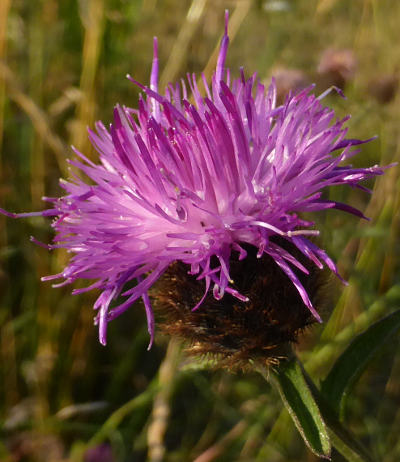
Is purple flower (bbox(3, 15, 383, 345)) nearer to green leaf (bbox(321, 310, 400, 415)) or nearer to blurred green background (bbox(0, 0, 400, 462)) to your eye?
green leaf (bbox(321, 310, 400, 415))

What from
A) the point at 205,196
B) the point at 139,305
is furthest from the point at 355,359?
the point at 139,305

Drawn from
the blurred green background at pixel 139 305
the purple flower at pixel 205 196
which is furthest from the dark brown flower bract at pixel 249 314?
the blurred green background at pixel 139 305

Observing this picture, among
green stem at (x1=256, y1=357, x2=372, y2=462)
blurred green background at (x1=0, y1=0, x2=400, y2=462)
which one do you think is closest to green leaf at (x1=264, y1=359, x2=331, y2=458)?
green stem at (x1=256, y1=357, x2=372, y2=462)

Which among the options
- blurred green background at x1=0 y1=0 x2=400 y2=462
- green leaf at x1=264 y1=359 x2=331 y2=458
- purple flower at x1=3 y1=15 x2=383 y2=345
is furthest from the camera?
blurred green background at x1=0 y1=0 x2=400 y2=462

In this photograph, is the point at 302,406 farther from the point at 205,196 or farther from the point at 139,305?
the point at 139,305

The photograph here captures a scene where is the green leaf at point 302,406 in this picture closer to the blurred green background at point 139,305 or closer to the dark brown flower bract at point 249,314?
the dark brown flower bract at point 249,314
